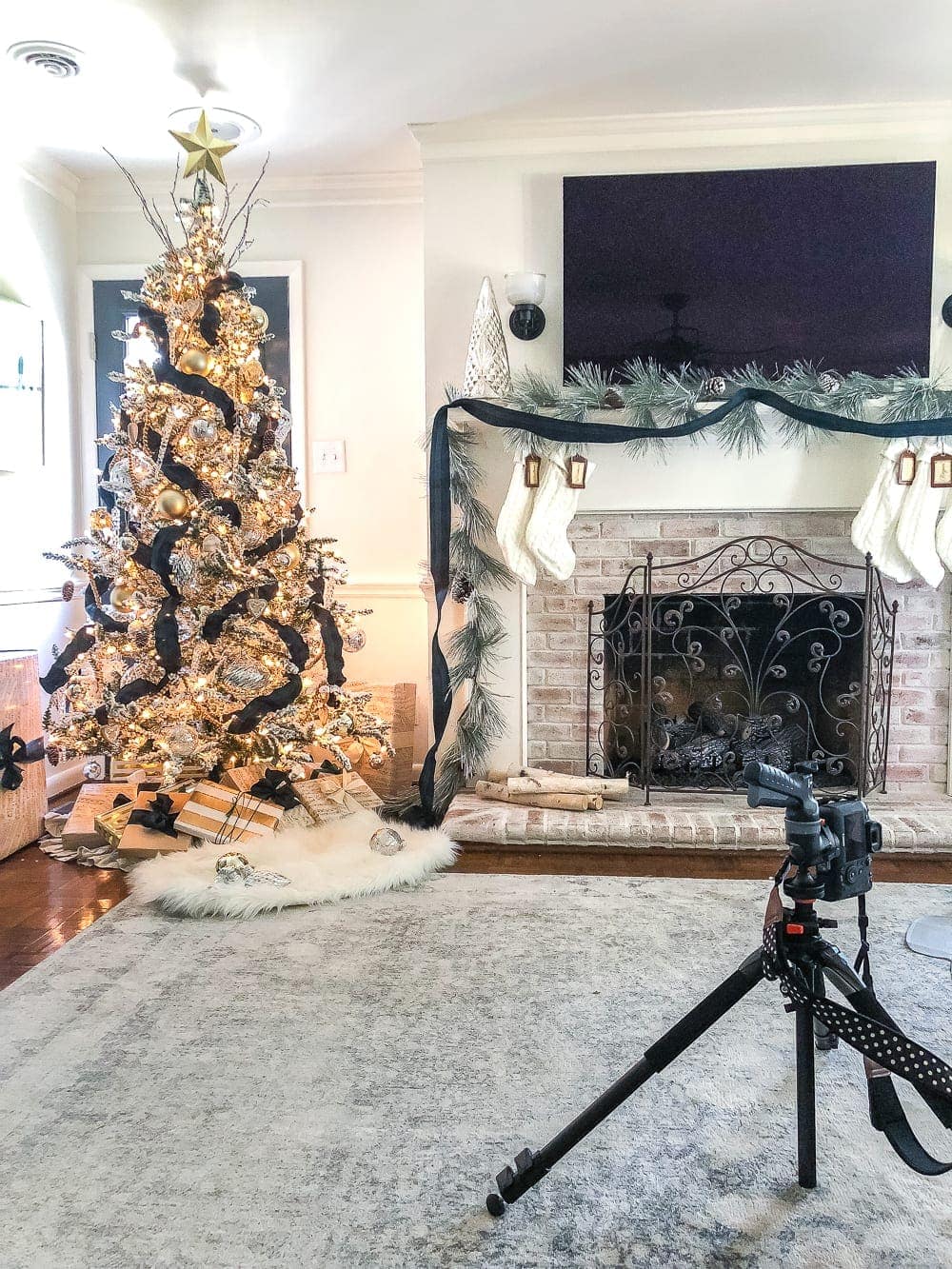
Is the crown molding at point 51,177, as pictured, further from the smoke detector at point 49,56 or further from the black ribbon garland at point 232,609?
the black ribbon garland at point 232,609

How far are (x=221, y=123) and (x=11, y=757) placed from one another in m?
2.11

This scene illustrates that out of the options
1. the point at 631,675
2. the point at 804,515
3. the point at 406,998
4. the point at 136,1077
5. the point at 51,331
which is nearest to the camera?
the point at 136,1077

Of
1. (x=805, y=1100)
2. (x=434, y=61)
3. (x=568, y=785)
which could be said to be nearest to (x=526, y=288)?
(x=434, y=61)

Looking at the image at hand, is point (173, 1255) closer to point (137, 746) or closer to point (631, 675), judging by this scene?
point (137, 746)

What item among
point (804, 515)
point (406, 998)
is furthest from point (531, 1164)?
point (804, 515)

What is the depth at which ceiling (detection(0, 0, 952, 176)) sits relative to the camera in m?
2.51

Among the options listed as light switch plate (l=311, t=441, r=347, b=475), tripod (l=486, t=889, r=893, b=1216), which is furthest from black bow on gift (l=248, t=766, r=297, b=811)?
tripod (l=486, t=889, r=893, b=1216)

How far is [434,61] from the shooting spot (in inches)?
109

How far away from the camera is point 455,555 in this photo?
3.23 meters

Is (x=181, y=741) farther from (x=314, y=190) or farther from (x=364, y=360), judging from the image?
(x=314, y=190)

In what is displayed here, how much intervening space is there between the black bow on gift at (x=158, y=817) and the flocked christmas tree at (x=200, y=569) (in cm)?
12

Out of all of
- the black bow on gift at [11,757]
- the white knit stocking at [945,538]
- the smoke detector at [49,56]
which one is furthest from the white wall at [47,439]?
the white knit stocking at [945,538]

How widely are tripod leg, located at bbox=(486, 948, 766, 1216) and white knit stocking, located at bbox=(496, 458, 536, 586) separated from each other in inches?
80.0

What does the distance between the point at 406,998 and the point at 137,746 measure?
133cm
